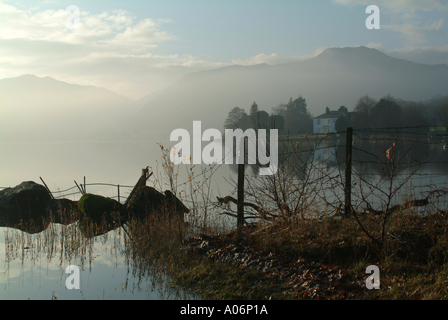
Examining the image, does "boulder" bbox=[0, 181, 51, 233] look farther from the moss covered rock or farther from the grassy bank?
the grassy bank

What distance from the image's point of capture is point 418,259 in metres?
6.09

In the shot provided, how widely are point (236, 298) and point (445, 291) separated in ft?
9.95

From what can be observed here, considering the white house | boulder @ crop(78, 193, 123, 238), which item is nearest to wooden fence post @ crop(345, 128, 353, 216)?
boulder @ crop(78, 193, 123, 238)

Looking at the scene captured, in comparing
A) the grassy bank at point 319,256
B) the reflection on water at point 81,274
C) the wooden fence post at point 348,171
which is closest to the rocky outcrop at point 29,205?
the reflection on water at point 81,274

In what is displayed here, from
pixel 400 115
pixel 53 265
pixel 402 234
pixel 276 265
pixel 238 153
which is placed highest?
pixel 400 115

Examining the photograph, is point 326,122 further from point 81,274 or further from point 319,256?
point 81,274

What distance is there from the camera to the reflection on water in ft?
21.2

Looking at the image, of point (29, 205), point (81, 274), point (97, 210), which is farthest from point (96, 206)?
point (81, 274)

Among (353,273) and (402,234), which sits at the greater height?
(402,234)

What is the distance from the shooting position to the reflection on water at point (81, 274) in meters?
6.46

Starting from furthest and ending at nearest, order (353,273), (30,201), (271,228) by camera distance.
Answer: (30,201)
(271,228)
(353,273)

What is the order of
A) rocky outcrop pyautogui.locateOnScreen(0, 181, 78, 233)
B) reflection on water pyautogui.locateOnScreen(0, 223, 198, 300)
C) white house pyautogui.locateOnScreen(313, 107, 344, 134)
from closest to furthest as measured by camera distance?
reflection on water pyautogui.locateOnScreen(0, 223, 198, 300) < rocky outcrop pyautogui.locateOnScreen(0, 181, 78, 233) < white house pyautogui.locateOnScreen(313, 107, 344, 134)
